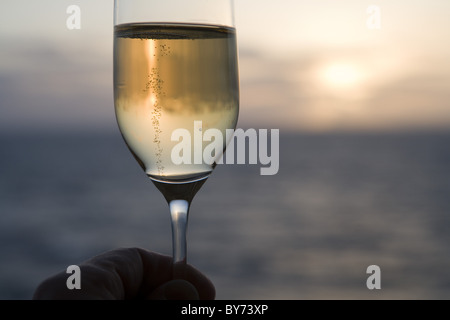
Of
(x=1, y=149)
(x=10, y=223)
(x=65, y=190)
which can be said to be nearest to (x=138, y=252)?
(x=10, y=223)

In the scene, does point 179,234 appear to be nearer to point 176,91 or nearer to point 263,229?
point 176,91

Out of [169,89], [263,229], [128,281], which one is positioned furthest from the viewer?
[263,229]

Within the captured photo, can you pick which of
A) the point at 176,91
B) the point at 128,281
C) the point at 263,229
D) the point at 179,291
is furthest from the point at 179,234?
the point at 263,229

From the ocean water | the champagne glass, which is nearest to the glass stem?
the champagne glass

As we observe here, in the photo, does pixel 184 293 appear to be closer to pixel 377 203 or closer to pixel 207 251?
pixel 207 251

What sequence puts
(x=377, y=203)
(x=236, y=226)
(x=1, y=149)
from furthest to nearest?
1. (x=1, y=149)
2. (x=377, y=203)
3. (x=236, y=226)

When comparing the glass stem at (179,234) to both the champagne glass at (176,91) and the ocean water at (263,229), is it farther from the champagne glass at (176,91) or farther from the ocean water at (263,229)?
the ocean water at (263,229)
